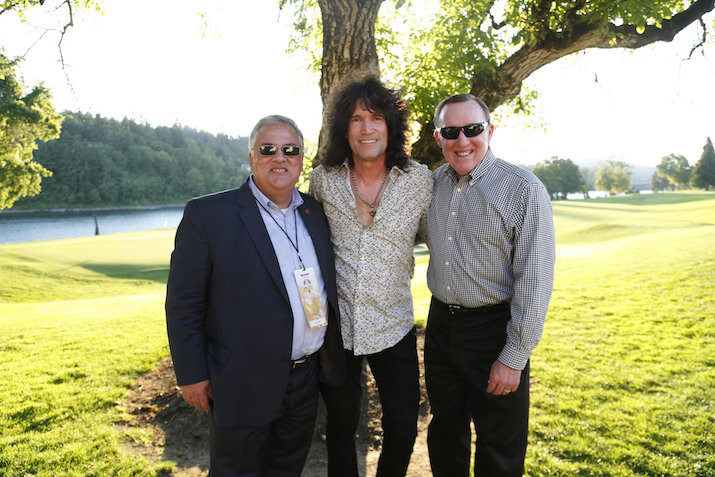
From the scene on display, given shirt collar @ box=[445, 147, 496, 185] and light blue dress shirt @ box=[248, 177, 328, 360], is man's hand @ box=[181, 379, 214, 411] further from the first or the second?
shirt collar @ box=[445, 147, 496, 185]

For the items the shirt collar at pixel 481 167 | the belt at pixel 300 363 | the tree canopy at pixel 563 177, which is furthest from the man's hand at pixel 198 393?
the tree canopy at pixel 563 177

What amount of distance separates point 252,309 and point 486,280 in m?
1.45

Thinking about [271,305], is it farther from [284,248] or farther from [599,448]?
[599,448]

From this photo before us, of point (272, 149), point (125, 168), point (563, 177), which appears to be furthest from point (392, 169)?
point (125, 168)

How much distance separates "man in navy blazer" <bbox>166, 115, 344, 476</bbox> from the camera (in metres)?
2.44

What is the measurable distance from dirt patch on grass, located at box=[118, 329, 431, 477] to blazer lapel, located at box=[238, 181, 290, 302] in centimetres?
245

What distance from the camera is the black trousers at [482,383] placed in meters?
2.68

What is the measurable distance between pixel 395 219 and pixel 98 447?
370cm

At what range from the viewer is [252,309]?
2.46 m

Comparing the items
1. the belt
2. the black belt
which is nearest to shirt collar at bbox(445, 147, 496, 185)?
the black belt

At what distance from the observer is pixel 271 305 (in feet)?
8.16

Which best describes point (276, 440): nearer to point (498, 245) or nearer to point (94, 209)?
point (498, 245)

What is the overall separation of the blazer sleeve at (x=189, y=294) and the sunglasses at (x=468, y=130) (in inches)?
64.7

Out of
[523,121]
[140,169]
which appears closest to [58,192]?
[140,169]
